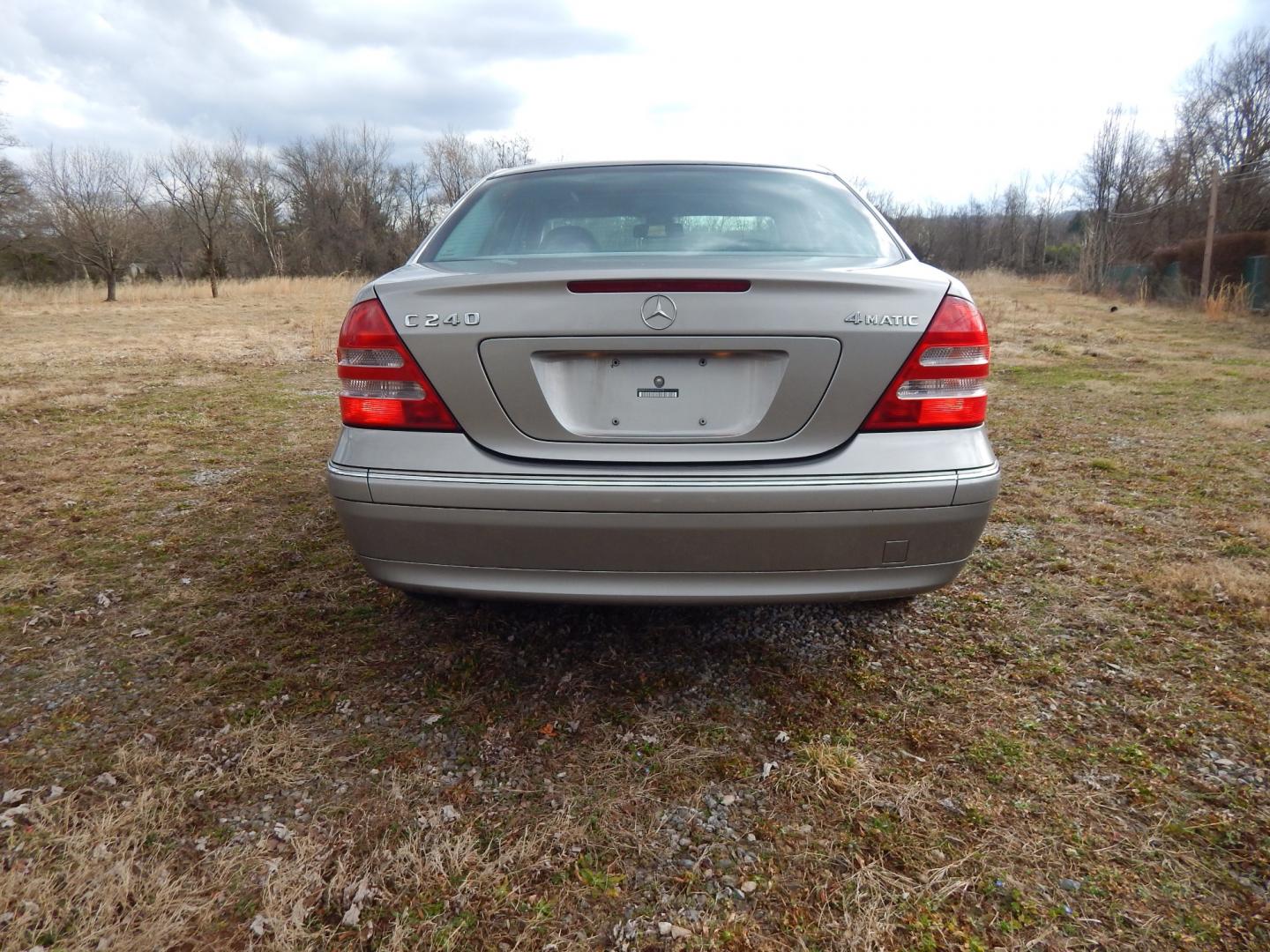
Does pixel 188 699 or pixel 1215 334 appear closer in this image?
pixel 188 699

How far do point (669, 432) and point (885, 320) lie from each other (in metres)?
0.59

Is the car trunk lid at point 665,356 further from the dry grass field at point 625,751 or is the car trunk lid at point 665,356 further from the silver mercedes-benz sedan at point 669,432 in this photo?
the dry grass field at point 625,751

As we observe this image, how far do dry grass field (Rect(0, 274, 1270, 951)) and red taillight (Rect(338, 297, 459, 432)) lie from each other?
33.2 inches

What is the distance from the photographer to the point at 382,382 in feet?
6.07

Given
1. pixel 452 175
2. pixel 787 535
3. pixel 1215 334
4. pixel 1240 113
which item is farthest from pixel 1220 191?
pixel 452 175

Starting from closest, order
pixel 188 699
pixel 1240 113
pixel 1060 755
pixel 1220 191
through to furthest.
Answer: pixel 1060 755 < pixel 188 699 < pixel 1220 191 < pixel 1240 113

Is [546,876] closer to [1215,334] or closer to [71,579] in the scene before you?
[71,579]

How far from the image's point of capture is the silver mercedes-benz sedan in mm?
1727

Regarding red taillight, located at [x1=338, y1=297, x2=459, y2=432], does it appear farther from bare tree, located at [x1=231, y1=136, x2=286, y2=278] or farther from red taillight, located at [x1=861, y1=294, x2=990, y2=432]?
bare tree, located at [x1=231, y1=136, x2=286, y2=278]

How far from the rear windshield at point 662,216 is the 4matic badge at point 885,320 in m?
0.43

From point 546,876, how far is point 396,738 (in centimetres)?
64

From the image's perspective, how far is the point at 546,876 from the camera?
151cm

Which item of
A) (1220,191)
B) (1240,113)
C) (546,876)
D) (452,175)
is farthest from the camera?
(452,175)

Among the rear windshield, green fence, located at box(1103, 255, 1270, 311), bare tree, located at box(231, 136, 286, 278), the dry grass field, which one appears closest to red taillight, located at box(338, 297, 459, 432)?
the rear windshield
